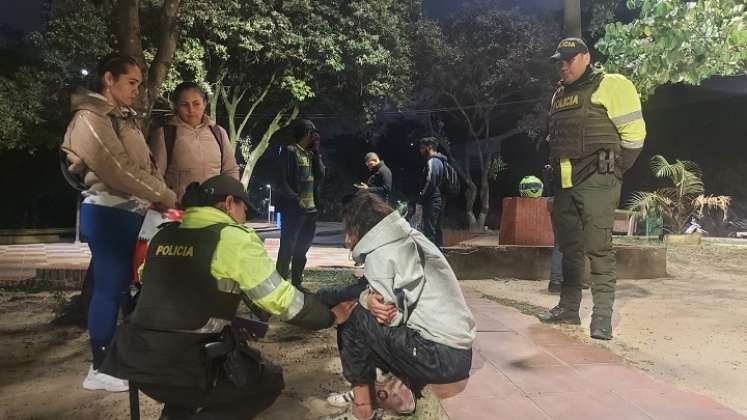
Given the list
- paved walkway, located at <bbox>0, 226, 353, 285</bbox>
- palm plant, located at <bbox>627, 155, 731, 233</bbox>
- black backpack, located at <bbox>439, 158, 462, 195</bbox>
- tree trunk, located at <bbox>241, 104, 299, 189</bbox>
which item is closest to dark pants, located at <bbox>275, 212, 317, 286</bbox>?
black backpack, located at <bbox>439, 158, 462, 195</bbox>

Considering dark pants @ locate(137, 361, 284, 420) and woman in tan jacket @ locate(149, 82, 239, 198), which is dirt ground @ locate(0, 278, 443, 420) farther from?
woman in tan jacket @ locate(149, 82, 239, 198)

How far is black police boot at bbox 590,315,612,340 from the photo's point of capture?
3.64 metres

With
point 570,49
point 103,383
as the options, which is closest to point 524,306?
point 570,49

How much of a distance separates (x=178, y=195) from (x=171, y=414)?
1454 mm

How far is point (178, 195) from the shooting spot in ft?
10.4

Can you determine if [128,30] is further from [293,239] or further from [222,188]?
[222,188]

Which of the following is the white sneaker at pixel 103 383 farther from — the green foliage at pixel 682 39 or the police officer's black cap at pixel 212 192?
the green foliage at pixel 682 39

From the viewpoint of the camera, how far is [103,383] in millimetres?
2709

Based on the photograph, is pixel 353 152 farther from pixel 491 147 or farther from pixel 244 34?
pixel 244 34

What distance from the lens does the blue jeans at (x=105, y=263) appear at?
8.68ft

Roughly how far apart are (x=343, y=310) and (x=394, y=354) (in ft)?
0.93

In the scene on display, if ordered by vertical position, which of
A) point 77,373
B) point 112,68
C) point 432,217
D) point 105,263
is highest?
point 112,68

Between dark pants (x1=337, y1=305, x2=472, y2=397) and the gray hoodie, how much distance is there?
1.5 inches

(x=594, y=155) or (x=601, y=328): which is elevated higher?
(x=594, y=155)
